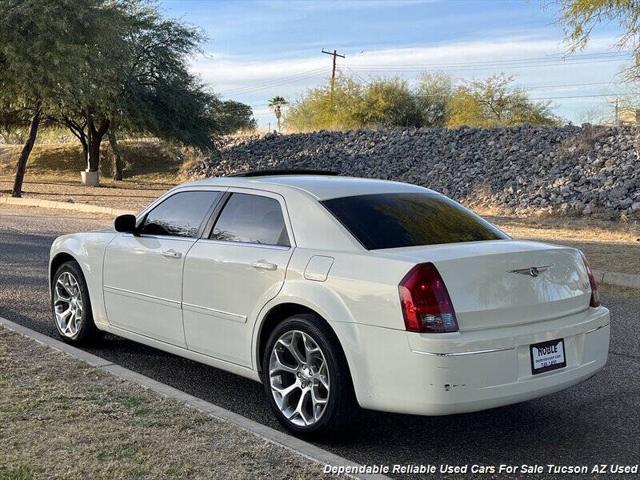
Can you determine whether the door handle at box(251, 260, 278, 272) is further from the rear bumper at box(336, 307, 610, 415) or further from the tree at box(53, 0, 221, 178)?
the tree at box(53, 0, 221, 178)

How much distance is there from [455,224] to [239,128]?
47689 mm

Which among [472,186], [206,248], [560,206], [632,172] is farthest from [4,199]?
[206,248]

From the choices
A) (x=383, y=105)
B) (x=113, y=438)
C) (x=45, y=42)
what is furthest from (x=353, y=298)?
(x=383, y=105)

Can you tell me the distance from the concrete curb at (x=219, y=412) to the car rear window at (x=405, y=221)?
1.21 m

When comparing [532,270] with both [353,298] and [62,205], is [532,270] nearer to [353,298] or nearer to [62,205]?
[353,298]

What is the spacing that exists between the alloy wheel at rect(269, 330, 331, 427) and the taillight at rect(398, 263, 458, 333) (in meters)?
0.64

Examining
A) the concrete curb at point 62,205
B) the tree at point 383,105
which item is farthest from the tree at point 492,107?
the concrete curb at point 62,205

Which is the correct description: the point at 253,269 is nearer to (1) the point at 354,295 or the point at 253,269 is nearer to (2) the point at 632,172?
(1) the point at 354,295

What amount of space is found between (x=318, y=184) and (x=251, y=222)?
0.54 metres

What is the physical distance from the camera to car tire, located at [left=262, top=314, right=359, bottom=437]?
14.1ft

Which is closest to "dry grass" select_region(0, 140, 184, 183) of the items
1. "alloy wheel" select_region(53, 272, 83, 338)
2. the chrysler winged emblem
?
"alloy wheel" select_region(53, 272, 83, 338)

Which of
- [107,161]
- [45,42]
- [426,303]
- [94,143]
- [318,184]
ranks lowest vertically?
[426,303]

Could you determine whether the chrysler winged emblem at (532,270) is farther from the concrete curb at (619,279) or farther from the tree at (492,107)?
the tree at (492,107)

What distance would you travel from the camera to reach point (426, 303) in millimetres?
4047
